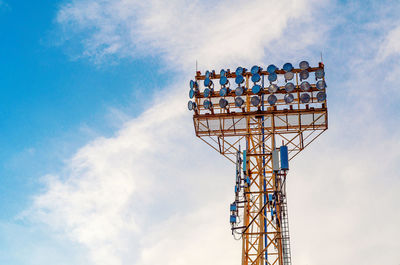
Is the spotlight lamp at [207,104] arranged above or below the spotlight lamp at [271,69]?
below

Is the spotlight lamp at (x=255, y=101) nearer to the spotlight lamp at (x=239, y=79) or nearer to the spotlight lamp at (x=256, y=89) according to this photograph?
the spotlight lamp at (x=256, y=89)

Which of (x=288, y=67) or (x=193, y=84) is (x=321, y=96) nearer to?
(x=288, y=67)

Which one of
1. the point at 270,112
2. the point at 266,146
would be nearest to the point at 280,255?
the point at 266,146

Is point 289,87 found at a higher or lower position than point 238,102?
higher

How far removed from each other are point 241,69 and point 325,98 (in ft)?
19.8

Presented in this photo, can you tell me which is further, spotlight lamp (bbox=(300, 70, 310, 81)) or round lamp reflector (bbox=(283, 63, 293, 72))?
round lamp reflector (bbox=(283, 63, 293, 72))

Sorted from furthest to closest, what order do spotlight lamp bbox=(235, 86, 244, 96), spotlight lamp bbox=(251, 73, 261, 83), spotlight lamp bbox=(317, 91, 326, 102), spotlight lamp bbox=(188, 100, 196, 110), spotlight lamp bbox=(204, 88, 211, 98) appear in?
spotlight lamp bbox=(251, 73, 261, 83), spotlight lamp bbox=(204, 88, 211, 98), spotlight lamp bbox=(188, 100, 196, 110), spotlight lamp bbox=(235, 86, 244, 96), spotlight lamp bbox=(317, 91, 326, 102)

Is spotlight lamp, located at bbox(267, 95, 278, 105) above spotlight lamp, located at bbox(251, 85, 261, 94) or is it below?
below

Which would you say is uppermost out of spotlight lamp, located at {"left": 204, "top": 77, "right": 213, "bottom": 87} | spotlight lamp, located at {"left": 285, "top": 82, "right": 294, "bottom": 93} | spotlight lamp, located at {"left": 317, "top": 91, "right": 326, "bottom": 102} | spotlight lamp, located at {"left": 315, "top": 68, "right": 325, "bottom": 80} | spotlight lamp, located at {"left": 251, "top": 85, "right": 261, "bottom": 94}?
spotlight lamp, located at {"left": 204, "top": 77, "right": 213, "bottom": 87}

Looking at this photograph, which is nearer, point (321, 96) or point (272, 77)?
point (321, 96)

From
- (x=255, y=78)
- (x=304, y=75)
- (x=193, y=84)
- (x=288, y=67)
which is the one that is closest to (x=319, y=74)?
(x=304, y=75)

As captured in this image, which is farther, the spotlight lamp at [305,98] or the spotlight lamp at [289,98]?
the spotlight lamp at [289,98]

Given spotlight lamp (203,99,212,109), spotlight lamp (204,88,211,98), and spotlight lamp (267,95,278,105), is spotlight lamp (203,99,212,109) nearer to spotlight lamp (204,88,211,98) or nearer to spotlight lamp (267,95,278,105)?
spotlight lamp (204,88,211,98)

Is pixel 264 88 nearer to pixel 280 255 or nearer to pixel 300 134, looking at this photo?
pixel 300 134
